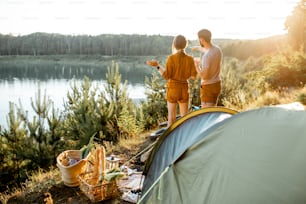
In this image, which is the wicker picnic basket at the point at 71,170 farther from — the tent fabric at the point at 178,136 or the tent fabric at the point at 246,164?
the tent fabric at the point at 246,164

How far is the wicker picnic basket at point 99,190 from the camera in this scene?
4.22 meters

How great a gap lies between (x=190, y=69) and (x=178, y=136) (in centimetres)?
141

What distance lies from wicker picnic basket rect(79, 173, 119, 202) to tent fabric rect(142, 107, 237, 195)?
0.64 meters

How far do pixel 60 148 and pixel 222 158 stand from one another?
8963mm

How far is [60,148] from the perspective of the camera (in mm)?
10820

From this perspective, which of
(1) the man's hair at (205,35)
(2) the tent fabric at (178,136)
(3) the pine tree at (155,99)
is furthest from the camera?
(3) the pine tree at (155,99)

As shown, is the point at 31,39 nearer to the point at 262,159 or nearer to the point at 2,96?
the point at 2,96

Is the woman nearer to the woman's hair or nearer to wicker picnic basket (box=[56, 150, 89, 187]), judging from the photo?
the woman's hair

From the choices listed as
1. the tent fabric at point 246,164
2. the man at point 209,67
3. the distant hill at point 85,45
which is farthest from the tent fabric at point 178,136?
the distant hill at point 85,45

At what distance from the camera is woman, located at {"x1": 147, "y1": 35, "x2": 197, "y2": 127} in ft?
15.5

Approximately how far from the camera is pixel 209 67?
4637 millimetres

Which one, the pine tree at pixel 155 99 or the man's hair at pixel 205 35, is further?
the pine tree at pixel 155 99

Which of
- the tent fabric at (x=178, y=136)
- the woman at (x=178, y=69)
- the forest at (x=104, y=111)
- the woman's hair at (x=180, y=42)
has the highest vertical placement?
the woman's hair at (x=180, y=42)

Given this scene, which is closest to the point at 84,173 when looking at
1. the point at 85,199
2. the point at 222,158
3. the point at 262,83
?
the point at 85,199
